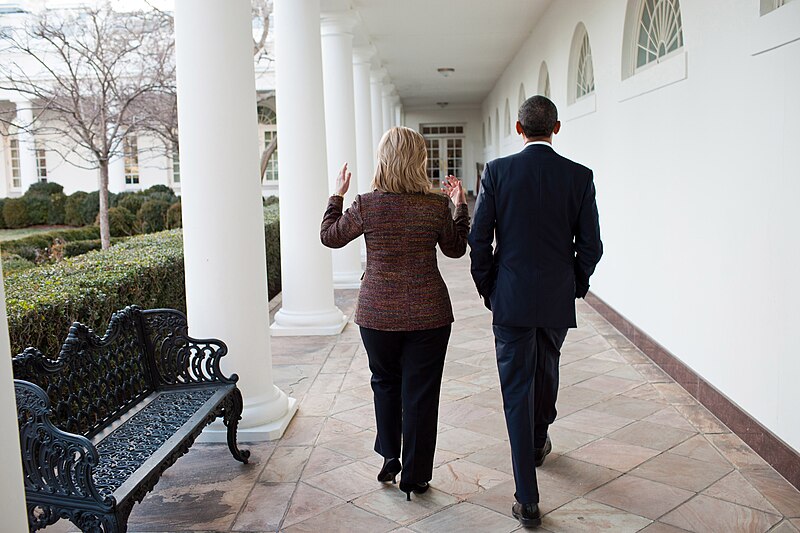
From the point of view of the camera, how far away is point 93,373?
358 cm

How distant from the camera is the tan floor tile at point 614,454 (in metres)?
4.09

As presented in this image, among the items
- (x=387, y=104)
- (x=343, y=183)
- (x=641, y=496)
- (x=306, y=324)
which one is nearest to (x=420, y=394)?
(x=343, y=183)

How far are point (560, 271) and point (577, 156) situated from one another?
6.75 metres

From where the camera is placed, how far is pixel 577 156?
9.84 m

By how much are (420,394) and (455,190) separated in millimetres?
967

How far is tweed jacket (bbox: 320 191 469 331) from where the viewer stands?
11.2 ft

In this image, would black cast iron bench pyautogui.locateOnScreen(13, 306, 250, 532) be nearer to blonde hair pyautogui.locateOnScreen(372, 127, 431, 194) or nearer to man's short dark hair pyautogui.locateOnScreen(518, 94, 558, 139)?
blonde hair pyautogui.locateOnScreen(372, 127, 431, 194)

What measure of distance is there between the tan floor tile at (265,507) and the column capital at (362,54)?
32.2ft

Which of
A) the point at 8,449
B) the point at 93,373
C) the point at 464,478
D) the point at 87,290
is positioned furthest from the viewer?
the point at 87,290

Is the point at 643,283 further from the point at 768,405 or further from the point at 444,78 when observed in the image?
the point at 444,78

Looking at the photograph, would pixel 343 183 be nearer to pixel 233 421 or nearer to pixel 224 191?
pixel 224 191

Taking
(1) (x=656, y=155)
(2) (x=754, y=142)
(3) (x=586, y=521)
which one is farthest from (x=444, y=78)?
(3) (x=586, y=521)

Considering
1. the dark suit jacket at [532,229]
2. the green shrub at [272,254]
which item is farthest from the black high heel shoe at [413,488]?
the green shrub at [272,254]

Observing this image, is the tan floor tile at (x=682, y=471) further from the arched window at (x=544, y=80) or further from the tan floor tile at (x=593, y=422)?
the arched window at (x=544, y=80)
